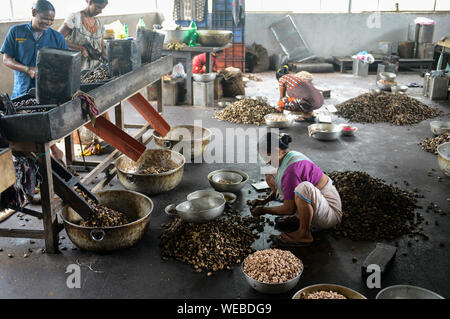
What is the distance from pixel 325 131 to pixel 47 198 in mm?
4399

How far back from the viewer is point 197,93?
8859 mm

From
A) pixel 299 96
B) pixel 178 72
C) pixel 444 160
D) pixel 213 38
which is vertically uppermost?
pixel 213 38

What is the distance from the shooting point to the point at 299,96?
7.75m

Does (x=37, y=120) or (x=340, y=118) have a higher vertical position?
(x=37, y=120)

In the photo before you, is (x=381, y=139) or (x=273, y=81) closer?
(x=381, y=139)

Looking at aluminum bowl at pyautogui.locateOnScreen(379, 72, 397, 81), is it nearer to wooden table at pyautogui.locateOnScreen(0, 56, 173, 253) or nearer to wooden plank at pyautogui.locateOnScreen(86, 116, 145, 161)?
wooden table at pyautogui.locateOnScreen(0, 56, 173, 253)

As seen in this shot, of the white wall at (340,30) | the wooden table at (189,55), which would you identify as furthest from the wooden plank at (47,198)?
the white wall at (340,30)

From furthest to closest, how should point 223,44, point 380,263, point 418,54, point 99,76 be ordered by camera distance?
point 418,54, point 223,44, point 99,76, point 380,263

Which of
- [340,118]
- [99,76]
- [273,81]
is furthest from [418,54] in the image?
[99,76]

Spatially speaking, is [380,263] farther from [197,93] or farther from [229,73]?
[229,73]

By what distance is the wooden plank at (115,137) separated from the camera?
412 cm

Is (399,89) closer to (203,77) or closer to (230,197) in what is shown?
(203,77)

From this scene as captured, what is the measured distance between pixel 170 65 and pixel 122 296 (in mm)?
3499

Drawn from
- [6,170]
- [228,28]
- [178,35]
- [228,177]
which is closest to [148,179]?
[228,177]
